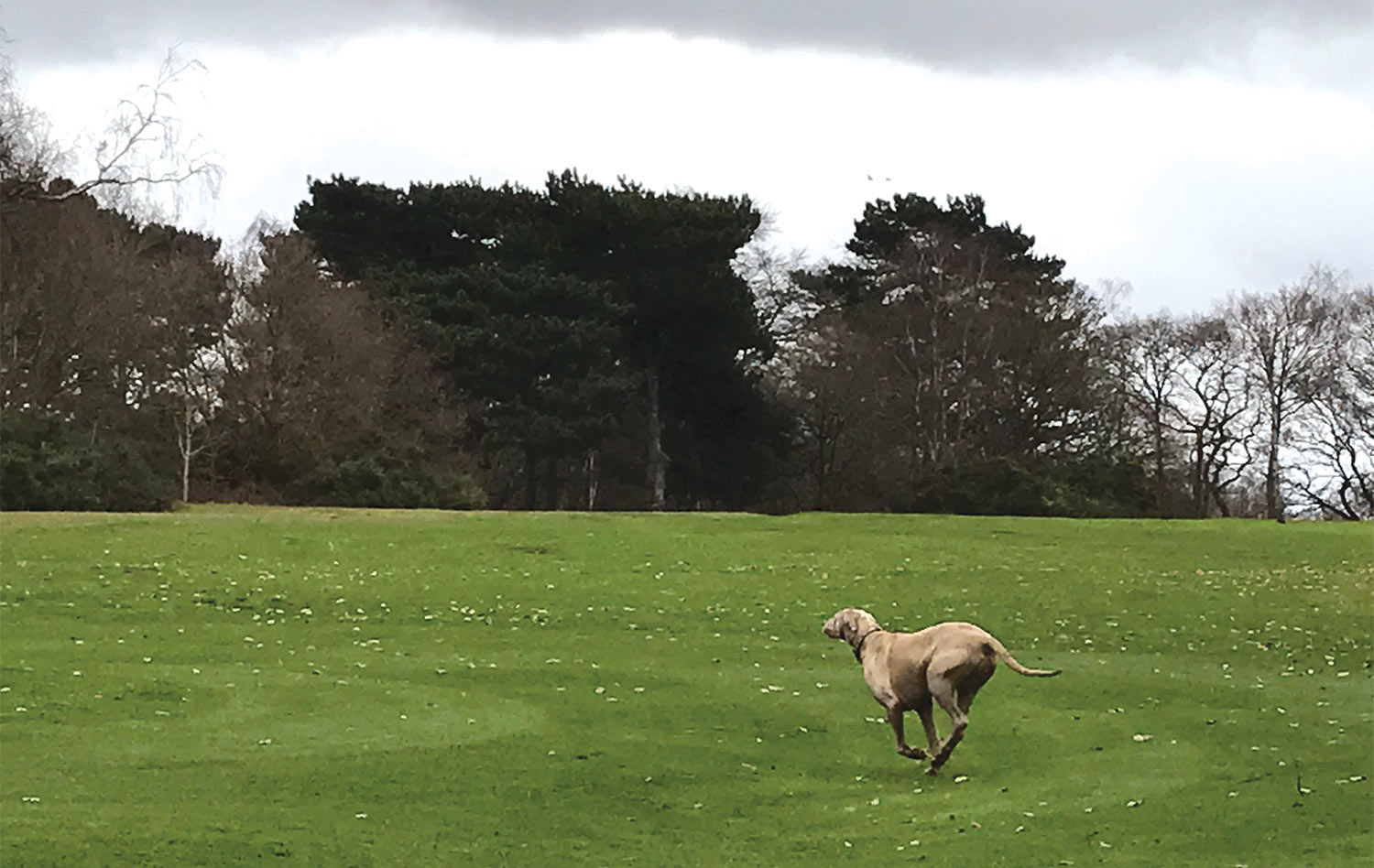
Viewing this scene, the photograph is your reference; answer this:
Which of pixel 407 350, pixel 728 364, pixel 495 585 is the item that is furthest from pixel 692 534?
pixel 728 364

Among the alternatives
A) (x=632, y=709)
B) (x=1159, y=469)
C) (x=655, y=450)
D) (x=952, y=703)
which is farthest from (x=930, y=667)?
(x=655, y=450)

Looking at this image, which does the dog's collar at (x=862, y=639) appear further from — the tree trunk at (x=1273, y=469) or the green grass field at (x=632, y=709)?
the tree trunk at (x=1273, y=469)

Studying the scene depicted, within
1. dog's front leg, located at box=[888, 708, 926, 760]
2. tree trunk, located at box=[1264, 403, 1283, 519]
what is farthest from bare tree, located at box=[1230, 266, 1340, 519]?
dog's front leg, located at box=[888, 708, 926, 760]

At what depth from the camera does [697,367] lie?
172ft

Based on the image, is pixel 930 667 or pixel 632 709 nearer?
pixel 930 667

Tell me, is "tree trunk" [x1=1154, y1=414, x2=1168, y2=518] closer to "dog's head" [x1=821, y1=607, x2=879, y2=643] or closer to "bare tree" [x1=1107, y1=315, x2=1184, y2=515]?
"bare tree" [x1=1107, y1=315, x2=1184, y2=515]

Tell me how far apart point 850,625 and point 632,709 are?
3472 mm

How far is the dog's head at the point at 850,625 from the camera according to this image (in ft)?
30.9

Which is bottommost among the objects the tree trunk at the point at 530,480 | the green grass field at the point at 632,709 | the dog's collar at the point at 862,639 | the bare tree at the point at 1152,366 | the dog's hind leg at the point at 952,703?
the green grass field at the point at 632,709

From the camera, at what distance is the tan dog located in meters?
8.57

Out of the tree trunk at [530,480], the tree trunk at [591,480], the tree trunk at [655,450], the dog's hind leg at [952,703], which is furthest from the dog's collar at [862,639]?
the tree trunk at [591,480]

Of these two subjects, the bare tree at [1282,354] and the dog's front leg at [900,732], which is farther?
the bare tree at [1282,354]

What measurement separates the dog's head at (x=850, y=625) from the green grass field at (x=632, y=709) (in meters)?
0.94

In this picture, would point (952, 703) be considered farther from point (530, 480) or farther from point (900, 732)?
point (530, 480)
